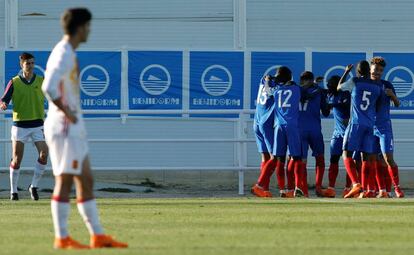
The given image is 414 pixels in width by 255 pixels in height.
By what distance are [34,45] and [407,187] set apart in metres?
8.20

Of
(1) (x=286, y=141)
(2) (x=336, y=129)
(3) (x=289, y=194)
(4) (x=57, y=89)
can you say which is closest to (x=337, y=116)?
(2) (x=336, y=129)

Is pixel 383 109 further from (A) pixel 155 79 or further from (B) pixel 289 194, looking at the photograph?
(A) pixel 155 79

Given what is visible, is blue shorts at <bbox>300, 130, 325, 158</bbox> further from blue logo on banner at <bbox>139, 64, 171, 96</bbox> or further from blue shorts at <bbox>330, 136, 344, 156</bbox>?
blue logo on banner at <bbox>139, 64, 171, 96</bbox>

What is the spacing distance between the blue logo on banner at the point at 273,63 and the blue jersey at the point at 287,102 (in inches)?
194

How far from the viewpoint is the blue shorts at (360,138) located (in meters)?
18.8

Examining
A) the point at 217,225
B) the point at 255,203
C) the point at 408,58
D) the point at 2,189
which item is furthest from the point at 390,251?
the point at 408,58

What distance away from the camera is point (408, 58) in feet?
81.3

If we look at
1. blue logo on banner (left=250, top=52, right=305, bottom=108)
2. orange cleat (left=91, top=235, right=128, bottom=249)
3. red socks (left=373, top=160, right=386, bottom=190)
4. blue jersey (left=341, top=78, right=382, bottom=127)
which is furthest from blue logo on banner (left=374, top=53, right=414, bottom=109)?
orange cleat (left=91, top=235, right=128, bottom=249)

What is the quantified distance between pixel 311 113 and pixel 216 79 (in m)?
4.77

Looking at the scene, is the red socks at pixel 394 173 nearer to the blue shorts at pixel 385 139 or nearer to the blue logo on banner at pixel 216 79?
the blue shorts at pixel 385 139

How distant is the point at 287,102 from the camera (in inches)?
755

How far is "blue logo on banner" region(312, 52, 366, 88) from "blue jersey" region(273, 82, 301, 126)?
5.06m

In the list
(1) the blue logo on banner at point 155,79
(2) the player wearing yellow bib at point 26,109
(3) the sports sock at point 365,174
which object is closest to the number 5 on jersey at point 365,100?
(3) the sports sock at point 365,174

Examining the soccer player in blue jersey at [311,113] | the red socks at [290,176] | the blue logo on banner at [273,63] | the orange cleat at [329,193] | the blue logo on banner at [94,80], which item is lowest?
the orange cleat at [329,193]
